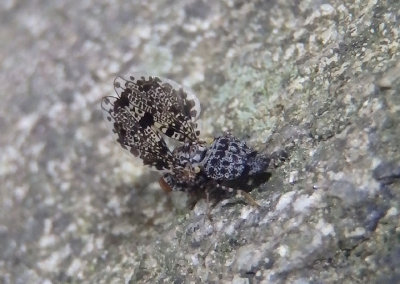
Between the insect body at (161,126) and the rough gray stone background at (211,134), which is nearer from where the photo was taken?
the rough gray stone background at (211,134)

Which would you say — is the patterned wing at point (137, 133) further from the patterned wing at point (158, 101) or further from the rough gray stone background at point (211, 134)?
the rough gray stone background at point (211, 134)

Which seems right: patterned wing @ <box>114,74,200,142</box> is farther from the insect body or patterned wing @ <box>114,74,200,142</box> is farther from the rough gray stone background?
the rough gray stone background

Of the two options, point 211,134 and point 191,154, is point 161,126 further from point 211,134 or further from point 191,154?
point 211,134

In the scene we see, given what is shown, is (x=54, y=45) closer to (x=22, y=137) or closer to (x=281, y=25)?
(x=22, y=137)

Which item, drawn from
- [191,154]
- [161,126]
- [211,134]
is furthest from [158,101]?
[211,134]

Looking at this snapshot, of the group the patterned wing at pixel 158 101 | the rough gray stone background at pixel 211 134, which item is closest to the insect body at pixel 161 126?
the patterned wing at pixel 158 101

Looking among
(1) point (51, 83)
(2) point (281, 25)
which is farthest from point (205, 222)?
(1) point (51, 83)

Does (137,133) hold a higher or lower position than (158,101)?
lower
